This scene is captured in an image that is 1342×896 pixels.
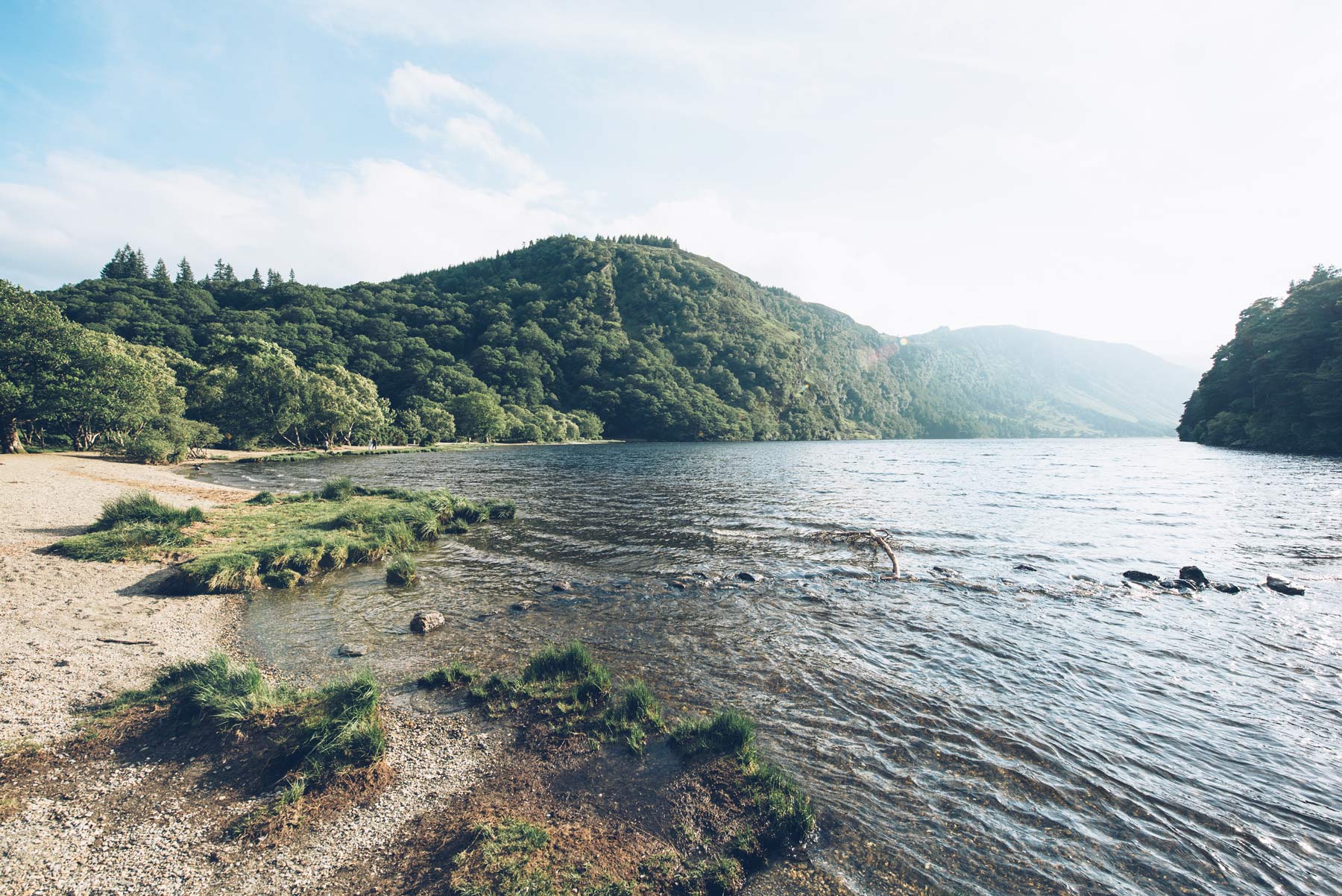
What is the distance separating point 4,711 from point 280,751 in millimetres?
4829

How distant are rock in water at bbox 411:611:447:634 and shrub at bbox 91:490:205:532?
13.3m

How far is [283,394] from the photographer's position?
82938 millimetres

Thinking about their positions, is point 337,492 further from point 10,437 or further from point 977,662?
point 10,437

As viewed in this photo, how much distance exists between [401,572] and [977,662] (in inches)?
713

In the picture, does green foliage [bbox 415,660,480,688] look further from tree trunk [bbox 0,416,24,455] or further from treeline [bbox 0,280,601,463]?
tree trunk [bbox 0,416,24,455]

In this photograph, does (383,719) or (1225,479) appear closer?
(383,719)

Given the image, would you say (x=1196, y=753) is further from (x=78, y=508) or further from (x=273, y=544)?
(x=78, y=508)

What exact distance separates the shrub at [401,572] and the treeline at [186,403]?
51.7m

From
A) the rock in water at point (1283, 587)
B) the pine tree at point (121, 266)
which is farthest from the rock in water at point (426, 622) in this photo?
the pine tree at point (121, 266)

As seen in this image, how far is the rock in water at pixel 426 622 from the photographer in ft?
46.0

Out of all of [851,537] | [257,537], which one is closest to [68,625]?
[257,537]

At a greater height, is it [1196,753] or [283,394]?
[283,394]

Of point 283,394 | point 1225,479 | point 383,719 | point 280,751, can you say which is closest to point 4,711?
point 280,751

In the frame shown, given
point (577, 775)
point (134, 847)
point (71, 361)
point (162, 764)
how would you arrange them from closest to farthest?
point (134, 847) → point (162, 764) → point (577, 775) → point (71, 361)
